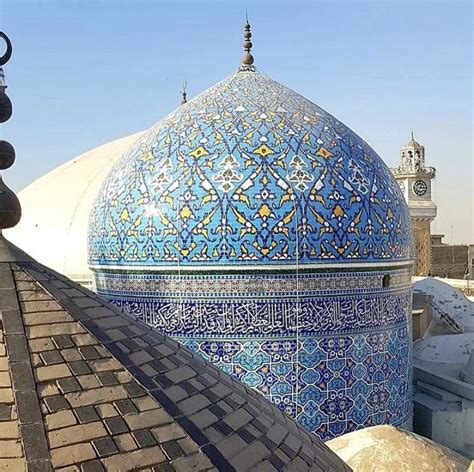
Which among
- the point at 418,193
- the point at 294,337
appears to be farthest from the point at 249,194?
the point at 418,193

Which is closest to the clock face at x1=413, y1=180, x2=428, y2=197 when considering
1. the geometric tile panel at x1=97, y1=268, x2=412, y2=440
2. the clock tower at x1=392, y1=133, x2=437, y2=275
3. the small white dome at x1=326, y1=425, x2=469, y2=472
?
the clock tower at x1=392, y1=133, x2=437, y2=275

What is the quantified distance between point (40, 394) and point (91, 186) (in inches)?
263

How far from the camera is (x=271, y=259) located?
13.4 ft

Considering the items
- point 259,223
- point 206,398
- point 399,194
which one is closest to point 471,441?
point 399,194

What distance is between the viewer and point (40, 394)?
1367mm

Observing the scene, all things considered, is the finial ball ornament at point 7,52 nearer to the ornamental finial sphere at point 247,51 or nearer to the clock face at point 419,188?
the ornamental finial sphere at point 247,51

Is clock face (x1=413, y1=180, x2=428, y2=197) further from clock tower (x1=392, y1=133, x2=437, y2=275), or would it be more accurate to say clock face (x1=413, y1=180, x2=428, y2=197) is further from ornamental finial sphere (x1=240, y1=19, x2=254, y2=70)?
ornamental finial sphere (x1=240, y1=19, x2=254, y2=70)

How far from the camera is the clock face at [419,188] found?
18.1 m

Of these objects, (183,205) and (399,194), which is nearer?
(183,205)

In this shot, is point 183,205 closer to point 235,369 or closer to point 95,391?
point 235,369

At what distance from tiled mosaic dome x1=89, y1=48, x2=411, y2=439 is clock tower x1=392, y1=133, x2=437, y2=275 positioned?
1271 cm

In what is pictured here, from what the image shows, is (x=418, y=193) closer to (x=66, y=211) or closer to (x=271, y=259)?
(x=66, y=211)

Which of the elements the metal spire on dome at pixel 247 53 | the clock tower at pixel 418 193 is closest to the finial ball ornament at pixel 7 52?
the metal spire on dome at pixel 247 53

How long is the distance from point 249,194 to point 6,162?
2.44m
